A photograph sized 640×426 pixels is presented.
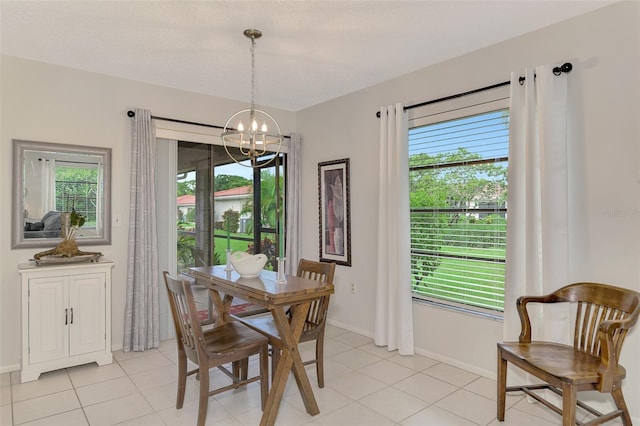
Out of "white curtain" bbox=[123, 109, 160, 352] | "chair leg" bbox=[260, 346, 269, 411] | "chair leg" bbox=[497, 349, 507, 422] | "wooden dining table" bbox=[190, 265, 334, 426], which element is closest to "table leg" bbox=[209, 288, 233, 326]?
"wooden dining table" bbox=[190, 265, 334, 426]

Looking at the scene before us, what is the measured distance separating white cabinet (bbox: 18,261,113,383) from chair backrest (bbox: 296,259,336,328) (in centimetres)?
175

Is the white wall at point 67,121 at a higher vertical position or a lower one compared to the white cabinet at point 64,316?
higher

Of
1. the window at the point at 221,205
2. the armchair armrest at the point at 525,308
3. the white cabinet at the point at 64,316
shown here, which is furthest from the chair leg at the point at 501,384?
the white cabinet at the point at 64,316

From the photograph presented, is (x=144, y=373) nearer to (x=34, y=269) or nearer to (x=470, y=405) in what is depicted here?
(x=34, y=269)

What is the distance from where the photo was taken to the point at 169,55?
10.8 feet

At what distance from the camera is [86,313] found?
3297 millimetres

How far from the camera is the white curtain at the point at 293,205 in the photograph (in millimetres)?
4836

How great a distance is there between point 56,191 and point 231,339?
2.24 metres

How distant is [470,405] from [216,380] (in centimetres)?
192

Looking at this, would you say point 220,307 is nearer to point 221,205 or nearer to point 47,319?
point 47,319

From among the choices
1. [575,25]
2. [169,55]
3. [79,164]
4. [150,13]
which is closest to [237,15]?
[150,13]

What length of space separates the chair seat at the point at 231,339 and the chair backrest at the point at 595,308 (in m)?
1.99

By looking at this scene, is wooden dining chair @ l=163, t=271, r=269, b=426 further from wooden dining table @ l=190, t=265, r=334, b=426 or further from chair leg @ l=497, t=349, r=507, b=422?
chair leg @ l=497, t=349, r=507, b=422

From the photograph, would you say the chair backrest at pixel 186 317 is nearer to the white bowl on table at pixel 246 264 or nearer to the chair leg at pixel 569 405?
the white bowl on table at pixel 246 264
